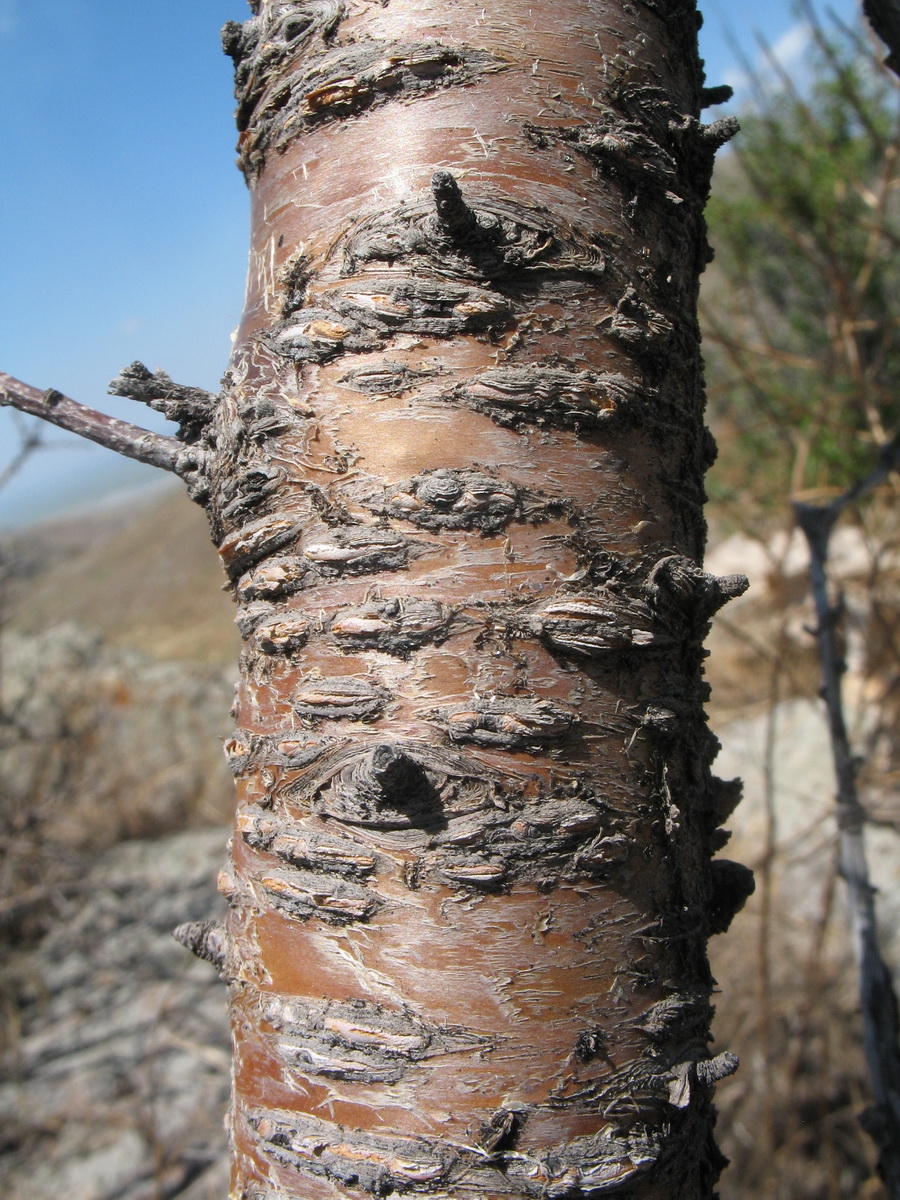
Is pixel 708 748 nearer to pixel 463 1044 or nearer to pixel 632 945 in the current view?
pixel 632 945

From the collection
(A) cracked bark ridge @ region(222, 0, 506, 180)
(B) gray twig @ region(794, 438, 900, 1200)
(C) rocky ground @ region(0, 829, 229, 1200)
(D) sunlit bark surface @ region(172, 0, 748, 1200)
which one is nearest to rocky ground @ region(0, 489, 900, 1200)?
(C) rocky ground @ region(0, 829, 229, 1200)

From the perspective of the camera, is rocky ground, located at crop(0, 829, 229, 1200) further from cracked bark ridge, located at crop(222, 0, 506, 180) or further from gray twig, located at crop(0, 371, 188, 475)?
cracked bark ridge, located at crop(222, 0, 506, 180)

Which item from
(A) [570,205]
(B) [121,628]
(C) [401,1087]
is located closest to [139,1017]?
(C) [401,1087]

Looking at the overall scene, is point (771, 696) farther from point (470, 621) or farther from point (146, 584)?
point (146, 584)

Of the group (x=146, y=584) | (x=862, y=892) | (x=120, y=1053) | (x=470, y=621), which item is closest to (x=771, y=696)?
(x=862, y=892)

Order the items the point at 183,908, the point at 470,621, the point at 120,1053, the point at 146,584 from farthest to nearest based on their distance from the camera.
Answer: the point at 146,584 < the point at 183,908 < the point at 120,1053 < the point at 470,621

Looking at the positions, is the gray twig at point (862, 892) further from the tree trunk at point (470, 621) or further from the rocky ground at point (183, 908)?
the tree trunk at point (470, 621)
